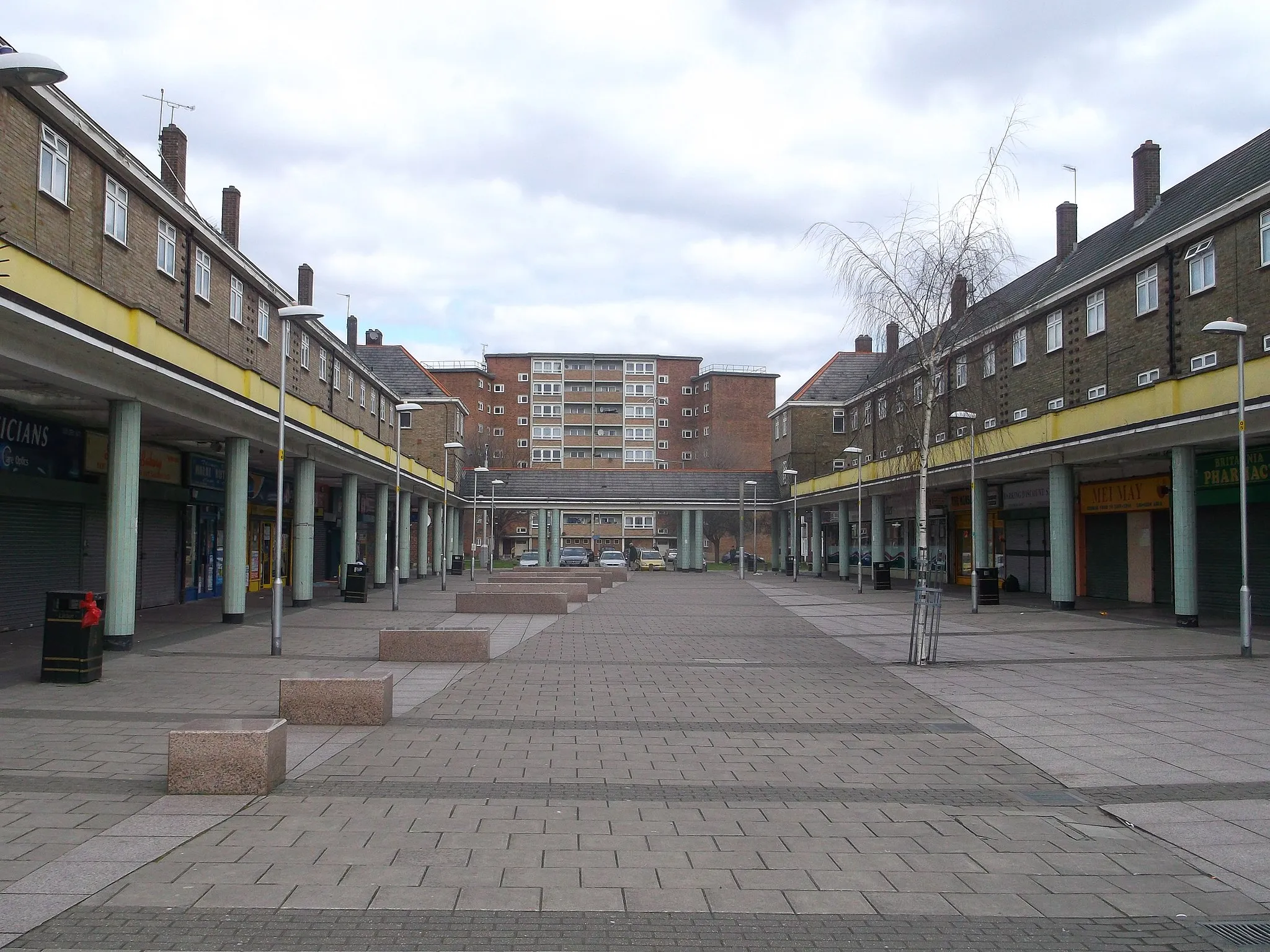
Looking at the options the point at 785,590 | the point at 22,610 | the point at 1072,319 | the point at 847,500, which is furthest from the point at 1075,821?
the point at 847,500

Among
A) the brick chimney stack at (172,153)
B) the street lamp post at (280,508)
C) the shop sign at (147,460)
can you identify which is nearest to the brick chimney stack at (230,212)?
the brick chimney stack at (172,153)

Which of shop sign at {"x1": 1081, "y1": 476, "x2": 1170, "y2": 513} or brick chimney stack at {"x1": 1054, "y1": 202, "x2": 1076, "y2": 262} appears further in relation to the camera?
brick chimney stack at {"x1": 1054, "y1": 202, "x2": 1076, "y2": 262}

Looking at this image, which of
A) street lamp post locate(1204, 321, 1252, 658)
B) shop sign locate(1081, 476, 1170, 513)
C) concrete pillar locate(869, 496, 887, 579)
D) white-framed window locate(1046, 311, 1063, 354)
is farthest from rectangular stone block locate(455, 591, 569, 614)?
concrete pillar locate(869, 496, 887, 579)

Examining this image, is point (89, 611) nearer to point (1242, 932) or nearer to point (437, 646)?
point (437, 646)

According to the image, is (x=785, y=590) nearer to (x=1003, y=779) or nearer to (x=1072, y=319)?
(x=1072, y=319)

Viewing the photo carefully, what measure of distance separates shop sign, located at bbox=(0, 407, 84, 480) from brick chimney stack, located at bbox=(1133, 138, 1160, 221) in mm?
29252

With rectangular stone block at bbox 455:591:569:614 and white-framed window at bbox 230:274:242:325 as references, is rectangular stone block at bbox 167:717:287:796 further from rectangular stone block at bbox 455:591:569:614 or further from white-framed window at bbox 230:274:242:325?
white-framed window at bbox 230:274:242:325

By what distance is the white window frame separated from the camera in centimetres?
1894

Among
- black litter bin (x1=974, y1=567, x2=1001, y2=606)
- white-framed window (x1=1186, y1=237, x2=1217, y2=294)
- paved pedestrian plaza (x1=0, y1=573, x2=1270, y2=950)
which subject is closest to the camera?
paved pedestrian plaza (x1=0, y1=573, x2=1270, y2=950)

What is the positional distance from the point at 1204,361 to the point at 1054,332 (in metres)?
7.71

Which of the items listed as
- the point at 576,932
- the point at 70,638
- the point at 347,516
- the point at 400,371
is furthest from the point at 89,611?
the point at 400,371

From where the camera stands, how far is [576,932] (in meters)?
4.67

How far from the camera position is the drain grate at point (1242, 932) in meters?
4.62

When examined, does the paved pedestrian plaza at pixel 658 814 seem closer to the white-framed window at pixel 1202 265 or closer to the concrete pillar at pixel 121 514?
the concrete pillar at pixel 121 514
